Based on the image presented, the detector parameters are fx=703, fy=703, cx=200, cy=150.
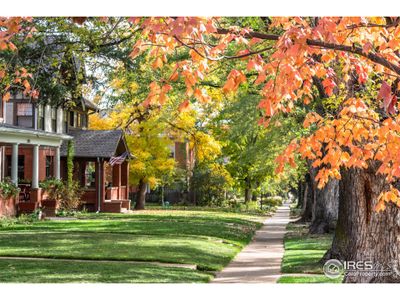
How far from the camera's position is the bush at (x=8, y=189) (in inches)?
987

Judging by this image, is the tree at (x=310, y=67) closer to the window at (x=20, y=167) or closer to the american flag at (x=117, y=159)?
the american flag at (x=117, y=159)

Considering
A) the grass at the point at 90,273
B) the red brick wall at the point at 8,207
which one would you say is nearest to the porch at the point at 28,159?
the red brick wall at the point at 8,207

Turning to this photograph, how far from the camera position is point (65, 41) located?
495 inches

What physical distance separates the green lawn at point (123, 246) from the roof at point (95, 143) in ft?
31.7

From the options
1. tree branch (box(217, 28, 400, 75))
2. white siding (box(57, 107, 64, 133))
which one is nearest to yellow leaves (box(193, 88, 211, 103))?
tree branch (box(217, 28, 400, 75))

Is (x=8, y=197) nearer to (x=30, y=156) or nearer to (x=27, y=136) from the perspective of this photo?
(x=27, y=136)

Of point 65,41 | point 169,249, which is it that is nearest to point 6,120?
point 169,249

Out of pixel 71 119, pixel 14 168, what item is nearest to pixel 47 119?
pixel 71 119

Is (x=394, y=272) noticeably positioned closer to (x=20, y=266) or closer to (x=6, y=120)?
(x=20, y=266)

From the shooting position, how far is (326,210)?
24.3 meters

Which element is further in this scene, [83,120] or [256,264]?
[83,120]

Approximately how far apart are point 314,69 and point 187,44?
170cm

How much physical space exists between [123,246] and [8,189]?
1018 cm

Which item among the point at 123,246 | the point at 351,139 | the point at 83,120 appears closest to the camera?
the point at 351,139
